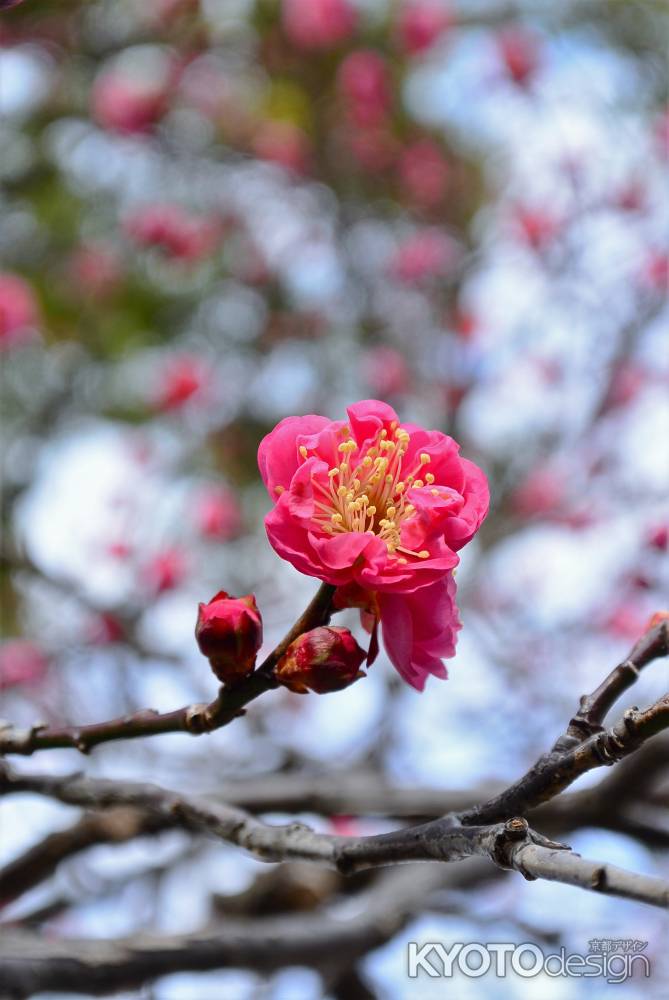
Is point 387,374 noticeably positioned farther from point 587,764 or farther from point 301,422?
point 587,764

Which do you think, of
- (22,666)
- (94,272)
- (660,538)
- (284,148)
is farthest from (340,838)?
(94,272)

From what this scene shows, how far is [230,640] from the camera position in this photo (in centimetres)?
86

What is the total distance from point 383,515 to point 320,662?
271 millimetres

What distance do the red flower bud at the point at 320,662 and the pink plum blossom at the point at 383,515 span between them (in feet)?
0.19

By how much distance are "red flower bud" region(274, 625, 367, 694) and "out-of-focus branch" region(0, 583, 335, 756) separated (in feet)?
0.05

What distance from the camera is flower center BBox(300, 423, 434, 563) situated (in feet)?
3.36

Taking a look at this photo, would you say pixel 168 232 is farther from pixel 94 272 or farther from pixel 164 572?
pixel 164 572

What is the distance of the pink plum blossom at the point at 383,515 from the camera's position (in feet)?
2.95

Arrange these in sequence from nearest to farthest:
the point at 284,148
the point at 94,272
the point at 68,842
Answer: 1. the point at 68,842
2. the point at 284,148
3. the point at 94,272

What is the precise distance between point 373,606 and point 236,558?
3.78 meters

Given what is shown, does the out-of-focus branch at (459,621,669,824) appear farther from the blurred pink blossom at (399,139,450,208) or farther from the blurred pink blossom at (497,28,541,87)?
the blurred pink blossom at (399,139,450,208)

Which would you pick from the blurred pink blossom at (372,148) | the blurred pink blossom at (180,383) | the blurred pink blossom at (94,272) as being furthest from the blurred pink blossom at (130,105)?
the blurred pink blossom at (372,148)

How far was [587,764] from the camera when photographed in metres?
0.74

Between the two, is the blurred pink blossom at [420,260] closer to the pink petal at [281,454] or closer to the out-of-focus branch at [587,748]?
the pink petal at [281,454]
